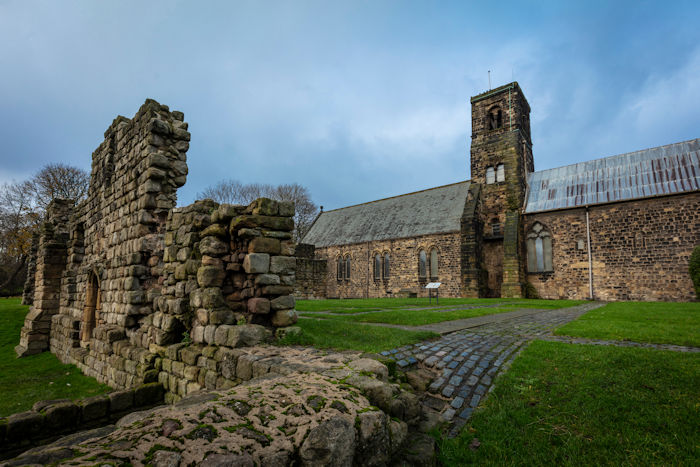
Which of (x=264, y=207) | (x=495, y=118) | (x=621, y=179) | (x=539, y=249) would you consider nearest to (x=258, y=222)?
(x=264, y=207)

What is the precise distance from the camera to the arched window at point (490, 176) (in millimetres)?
27031

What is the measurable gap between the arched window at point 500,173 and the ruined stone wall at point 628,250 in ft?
14.9

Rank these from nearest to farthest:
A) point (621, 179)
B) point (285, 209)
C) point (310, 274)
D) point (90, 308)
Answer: point (285, 209)
point (90, 308)
point (621, 179)
point (310, 274)

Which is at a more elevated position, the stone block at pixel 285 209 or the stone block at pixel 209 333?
the stone block at pixel 285 209

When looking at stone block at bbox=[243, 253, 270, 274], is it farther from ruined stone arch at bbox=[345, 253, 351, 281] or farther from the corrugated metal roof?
ruined stone arch at bbox=[345, 253, 351, 281]

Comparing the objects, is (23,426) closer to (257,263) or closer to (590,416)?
(257,263)

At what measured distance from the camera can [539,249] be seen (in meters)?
23.7

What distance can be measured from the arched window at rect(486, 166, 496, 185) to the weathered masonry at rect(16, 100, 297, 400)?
2409 centimetres

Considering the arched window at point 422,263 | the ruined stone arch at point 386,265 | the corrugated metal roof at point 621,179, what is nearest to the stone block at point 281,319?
the corrugated metal roof at point 621,179

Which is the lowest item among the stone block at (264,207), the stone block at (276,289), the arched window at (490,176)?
the stone block at (276,289)

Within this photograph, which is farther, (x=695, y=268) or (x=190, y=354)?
(x=695, y=268)

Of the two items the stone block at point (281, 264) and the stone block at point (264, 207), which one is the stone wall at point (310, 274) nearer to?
the stone block at point (281, 264)

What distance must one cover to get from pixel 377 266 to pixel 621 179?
18.4 m

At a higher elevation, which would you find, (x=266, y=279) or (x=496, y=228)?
(x=496, y=228)
